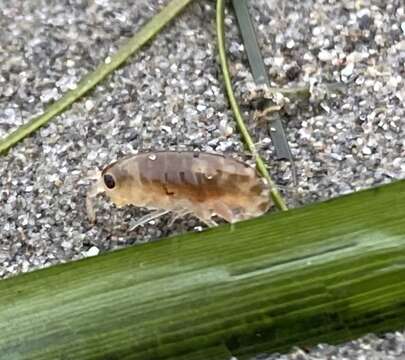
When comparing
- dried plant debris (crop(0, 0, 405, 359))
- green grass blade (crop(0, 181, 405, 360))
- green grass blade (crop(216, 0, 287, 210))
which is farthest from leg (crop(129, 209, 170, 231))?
green grass blade (crop(0, 181, 405, 360))

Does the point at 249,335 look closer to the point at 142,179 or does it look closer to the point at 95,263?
the point at 95,263

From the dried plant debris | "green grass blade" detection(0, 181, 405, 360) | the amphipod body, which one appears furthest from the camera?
the dried plant debris

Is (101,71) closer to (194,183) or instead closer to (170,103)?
(170,103)

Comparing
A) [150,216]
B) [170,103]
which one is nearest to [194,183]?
[150,216]

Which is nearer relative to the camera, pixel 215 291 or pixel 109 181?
pixel 215 291

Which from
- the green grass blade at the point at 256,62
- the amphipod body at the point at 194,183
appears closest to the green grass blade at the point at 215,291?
the amphipod body at the point at 194,183

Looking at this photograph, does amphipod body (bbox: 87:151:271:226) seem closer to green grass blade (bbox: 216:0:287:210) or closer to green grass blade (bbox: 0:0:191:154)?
green grass blade (bbox: 216:0:287:210)

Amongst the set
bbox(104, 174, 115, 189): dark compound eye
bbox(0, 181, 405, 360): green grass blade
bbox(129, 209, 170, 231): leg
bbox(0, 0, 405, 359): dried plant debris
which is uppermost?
bbox(0, 0, 405, 359): dried plant debris
